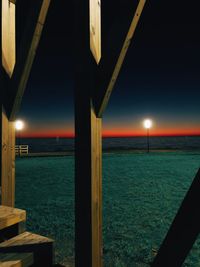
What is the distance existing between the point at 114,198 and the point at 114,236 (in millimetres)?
2556

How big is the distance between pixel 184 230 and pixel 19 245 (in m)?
1.49

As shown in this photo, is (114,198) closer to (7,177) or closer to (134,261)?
(134,261)

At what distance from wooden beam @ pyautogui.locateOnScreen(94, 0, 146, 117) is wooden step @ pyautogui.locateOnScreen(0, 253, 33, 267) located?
47.3 inches

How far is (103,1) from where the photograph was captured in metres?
2.95

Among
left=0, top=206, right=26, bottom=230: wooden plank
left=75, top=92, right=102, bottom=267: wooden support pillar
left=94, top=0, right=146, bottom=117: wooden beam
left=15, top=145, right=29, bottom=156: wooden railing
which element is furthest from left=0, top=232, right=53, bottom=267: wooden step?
left=15, top=145, right=29, bottom=156: wooden railing

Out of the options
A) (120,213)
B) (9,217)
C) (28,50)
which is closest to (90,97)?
(28,50)

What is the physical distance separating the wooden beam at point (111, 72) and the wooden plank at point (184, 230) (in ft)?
2.65

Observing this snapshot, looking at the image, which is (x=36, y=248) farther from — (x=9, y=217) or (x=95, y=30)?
(x=95, y=30)

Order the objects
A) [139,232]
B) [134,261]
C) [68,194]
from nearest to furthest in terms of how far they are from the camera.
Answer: [134,261] → [139,232] → [68,194]

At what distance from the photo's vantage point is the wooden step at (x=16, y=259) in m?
1.64

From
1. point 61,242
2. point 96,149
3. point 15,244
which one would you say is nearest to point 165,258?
point 96,149

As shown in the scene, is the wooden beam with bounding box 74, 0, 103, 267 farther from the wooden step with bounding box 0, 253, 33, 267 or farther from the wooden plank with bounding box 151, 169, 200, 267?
the wooden plank with bounding box 151, 169, 200, 267

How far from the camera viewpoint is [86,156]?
1530mm

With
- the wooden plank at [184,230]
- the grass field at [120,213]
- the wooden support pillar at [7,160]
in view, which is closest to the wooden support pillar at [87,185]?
the wooden plank at [184,230]
